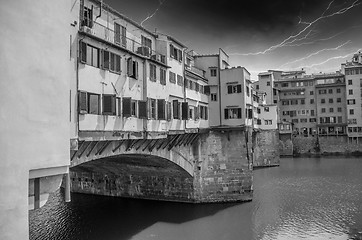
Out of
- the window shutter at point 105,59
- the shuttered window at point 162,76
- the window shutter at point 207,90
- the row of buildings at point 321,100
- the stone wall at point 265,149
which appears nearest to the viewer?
the window shutter at point 105,59

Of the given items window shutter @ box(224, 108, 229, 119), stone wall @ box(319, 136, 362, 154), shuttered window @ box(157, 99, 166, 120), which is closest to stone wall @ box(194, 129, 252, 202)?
window shutter @ box(224, 108, 229, 119)

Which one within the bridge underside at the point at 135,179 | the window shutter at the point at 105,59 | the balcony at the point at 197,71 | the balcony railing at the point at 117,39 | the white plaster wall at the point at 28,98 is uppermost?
the balcony at the point at 197,71

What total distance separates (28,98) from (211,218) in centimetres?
2166

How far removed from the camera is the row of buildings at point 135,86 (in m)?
15.5

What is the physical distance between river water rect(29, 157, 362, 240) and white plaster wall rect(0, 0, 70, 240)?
52.7 ft

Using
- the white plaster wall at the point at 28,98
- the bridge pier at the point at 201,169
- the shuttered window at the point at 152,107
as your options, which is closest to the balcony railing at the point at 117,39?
the shuttered window at the point at 152,107

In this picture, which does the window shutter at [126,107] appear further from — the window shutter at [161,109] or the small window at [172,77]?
the small window at [172,77]

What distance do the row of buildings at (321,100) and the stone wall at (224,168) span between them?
163 ft

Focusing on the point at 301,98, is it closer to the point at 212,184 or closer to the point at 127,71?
the point at 212,184

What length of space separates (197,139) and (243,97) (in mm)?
6608

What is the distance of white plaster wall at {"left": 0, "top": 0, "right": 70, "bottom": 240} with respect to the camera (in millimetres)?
7113

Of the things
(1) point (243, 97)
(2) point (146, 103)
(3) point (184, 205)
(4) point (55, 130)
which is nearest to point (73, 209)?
(3) point (184, 205)

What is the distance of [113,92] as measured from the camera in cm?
1764

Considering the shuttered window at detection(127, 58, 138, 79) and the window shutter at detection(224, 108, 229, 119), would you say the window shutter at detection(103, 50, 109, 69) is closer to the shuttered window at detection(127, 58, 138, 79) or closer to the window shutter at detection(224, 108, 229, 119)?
the shuttered window at detection(127, 58, 138, 79)
